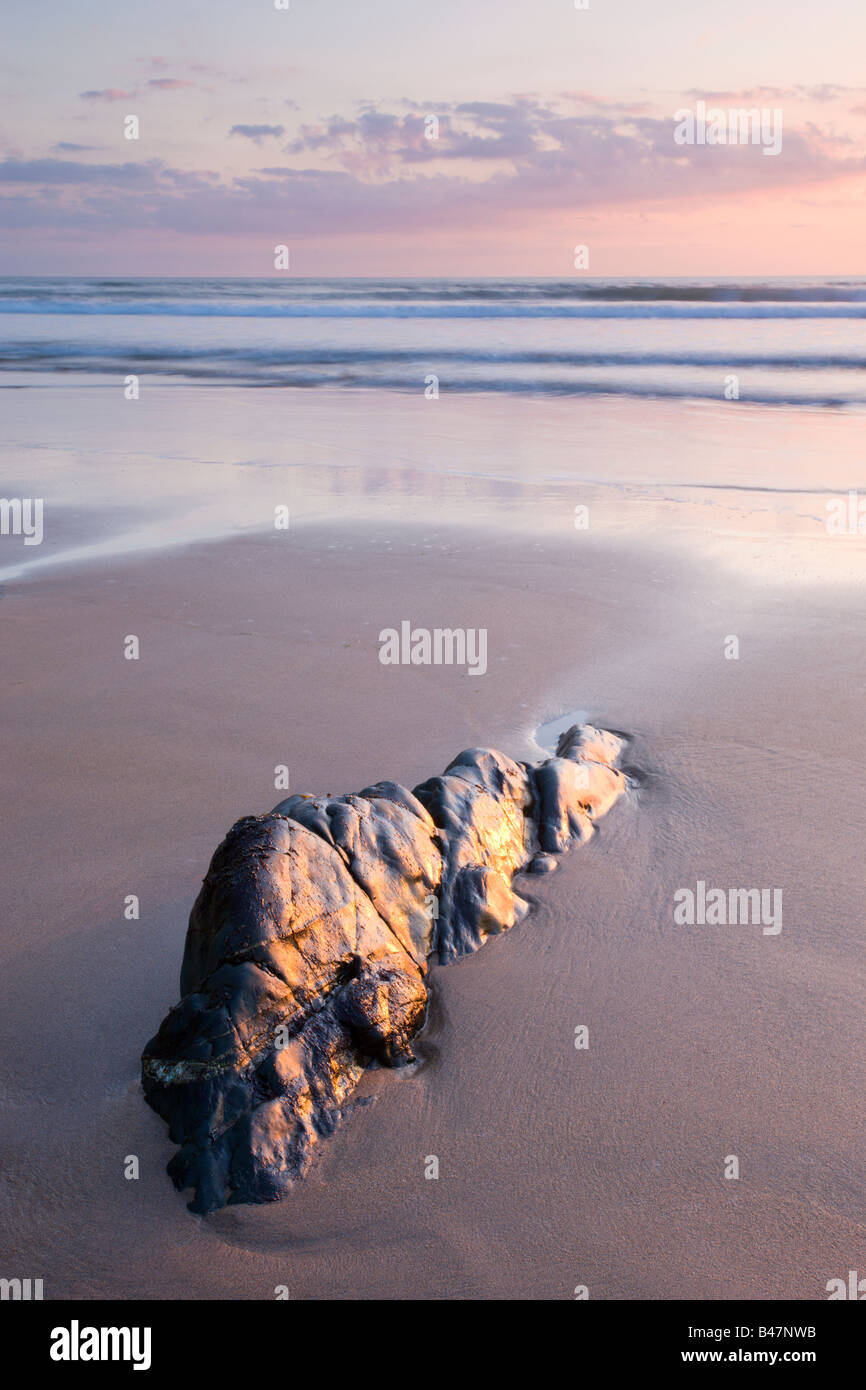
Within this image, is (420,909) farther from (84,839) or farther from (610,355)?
(610,355)

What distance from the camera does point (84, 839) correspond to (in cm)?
357

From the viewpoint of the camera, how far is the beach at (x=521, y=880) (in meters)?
2.14

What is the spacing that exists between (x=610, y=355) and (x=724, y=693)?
16.4 meters

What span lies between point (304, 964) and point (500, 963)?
0.73 metres

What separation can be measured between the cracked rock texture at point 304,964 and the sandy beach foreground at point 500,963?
0.08m

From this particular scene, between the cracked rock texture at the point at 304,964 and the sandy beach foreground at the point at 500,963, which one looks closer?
the sandy beach foreground at the point at 500,963

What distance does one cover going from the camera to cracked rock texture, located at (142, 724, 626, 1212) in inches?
88.3

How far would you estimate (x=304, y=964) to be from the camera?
2.43 meters
